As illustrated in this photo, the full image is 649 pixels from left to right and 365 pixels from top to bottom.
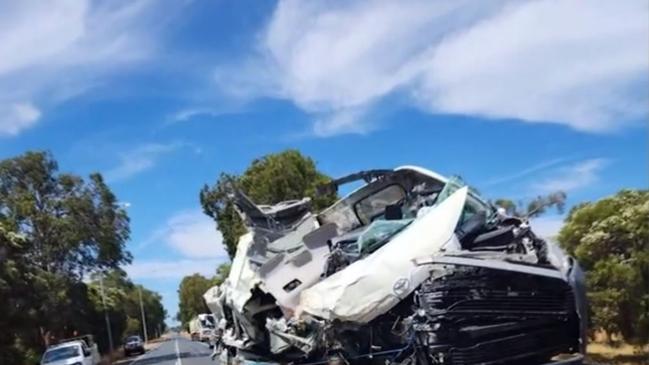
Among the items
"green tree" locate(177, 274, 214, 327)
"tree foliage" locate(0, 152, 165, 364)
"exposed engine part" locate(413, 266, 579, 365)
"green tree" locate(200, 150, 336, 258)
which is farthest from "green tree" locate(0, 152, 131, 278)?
"green tree" locate(177, 274, 214, 327)

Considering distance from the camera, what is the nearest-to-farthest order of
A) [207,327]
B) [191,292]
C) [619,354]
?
1. [619,354]
2. [207,327]
3. [191,292]

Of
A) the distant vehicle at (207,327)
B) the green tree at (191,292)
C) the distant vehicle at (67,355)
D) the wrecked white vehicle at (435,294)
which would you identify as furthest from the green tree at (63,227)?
the green tree at (191,292)

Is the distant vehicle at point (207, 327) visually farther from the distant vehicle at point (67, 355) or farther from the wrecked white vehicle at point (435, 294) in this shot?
the wrecked white vehicle at point (435, 294)

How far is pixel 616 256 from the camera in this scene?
16.9 metres

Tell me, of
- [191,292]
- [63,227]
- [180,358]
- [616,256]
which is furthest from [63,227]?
[191,292]

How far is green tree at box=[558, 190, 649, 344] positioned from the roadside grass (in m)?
0.33

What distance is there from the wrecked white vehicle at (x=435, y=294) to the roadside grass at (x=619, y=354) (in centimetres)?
805

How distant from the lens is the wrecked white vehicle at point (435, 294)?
716 centimetres

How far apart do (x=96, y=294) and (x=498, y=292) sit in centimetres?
5938

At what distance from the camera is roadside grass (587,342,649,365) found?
52.1 ft

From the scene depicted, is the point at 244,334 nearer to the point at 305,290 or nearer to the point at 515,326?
the point at 305,290

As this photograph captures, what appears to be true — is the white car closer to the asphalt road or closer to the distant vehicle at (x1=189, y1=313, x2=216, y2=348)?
the distant vehicle at (x1=189, y1=313, x2=216, y2=348)

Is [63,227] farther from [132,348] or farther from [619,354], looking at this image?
[619,354]

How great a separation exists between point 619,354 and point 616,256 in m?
1.97
